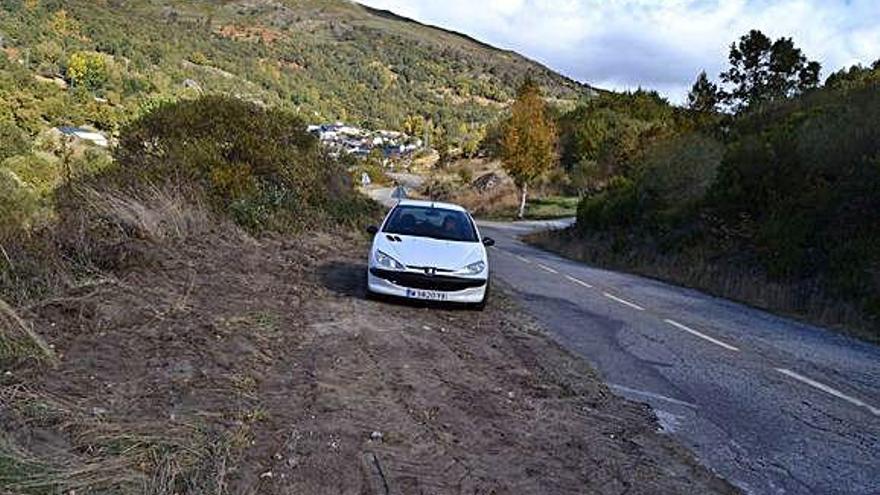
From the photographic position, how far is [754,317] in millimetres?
13148

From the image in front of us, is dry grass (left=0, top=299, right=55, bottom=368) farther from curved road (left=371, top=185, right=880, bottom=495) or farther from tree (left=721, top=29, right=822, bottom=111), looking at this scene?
tree (left=721, top=29, right=822, bottom=111)

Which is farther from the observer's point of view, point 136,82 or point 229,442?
point 136,82

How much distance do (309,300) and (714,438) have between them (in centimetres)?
551

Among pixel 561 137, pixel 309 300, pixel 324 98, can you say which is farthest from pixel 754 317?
pixel 324 98

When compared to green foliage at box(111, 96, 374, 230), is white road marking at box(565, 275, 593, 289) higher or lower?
lower

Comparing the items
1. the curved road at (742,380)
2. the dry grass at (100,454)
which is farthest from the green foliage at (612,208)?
the dry grass at (100,454)

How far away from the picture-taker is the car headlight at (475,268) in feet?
33.9

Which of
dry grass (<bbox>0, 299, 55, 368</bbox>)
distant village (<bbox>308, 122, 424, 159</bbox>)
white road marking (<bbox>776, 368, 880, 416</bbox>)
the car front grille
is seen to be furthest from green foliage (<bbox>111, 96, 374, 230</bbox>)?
distant village (<bbox>308, 122, 424, 159</bbox>)

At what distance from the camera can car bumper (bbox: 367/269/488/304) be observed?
10.1 metres

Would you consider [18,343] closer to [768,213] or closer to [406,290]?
[406,290]

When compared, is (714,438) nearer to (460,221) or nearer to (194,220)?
(460,221)

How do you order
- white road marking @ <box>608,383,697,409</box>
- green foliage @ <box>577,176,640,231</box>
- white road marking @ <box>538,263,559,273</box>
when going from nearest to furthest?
white road marking @ <box>608,383,697,409</box> < white road marking @ <box>538,263,559,273</box> < green foliage @ <box>577,176,640,231</box>

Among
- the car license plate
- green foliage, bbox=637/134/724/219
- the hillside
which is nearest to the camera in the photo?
the car license plate

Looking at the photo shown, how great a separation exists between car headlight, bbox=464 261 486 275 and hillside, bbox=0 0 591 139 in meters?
23.5
